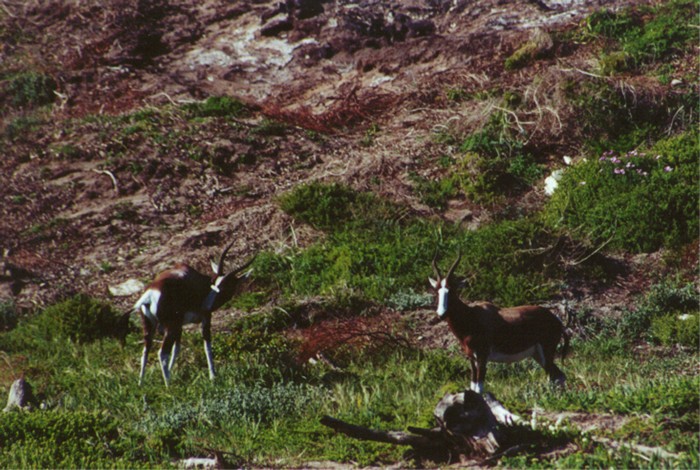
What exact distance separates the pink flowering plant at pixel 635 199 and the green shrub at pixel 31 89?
41.3 ft

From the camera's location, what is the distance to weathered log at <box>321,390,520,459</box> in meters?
6.82

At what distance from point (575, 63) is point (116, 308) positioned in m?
10.3

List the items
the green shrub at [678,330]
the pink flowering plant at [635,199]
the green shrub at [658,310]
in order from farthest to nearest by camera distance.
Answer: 1. the pink flowering plant at [635,199]
2. the green shrub at [658,310]
3. the green shrub at [678,330]

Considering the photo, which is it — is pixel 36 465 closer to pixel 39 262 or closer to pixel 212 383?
pixel 212 383

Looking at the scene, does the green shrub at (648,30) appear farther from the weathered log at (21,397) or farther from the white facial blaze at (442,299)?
the weathered log at (21,397)

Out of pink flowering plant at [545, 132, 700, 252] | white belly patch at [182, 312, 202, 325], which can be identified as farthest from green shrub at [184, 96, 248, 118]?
white belly patch at [182, 312, 202, 325]

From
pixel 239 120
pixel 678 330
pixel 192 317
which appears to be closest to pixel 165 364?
pixel 192 317

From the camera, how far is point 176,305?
10.2 m

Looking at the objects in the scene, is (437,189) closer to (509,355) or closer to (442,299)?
(509,355)

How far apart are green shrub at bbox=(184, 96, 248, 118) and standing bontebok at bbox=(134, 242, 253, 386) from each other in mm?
9034

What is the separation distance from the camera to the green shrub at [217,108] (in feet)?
62.4

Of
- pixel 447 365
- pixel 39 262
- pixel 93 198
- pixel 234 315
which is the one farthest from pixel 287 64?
pixel 447 365

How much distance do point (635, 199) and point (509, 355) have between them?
20.4 ft

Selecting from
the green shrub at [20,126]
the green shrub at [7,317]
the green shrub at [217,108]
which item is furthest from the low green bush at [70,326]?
the green shrub at [20,126]
